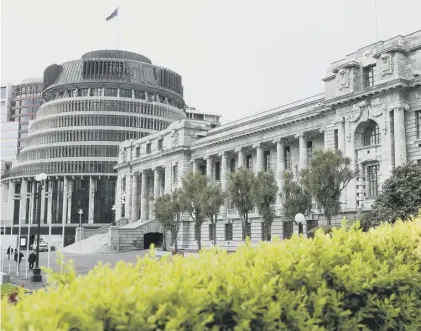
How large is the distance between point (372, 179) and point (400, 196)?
572 inches

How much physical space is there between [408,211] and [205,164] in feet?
148

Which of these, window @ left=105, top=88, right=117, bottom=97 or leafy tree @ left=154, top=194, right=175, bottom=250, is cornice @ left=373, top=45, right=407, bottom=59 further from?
window @ left=105, top=88, right=117, bottom=97

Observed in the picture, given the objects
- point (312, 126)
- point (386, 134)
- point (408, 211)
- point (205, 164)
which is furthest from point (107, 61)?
point (408, 211)

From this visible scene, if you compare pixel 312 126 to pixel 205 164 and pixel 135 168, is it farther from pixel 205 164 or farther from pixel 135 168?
pixel 135 168

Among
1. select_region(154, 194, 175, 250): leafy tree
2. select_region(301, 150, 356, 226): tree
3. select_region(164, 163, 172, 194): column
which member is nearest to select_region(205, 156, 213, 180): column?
select_region(164, 163, 172, 194): column

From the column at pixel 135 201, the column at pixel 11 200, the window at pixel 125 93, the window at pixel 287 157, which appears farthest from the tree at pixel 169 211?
the column at pixel 11 200

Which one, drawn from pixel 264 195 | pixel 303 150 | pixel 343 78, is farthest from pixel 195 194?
pixel 343 78

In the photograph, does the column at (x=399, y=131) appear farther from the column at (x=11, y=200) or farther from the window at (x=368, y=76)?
the column at (x=11, y=200)

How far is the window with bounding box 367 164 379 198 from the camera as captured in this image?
45.6 m

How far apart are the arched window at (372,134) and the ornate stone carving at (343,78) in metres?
4.63

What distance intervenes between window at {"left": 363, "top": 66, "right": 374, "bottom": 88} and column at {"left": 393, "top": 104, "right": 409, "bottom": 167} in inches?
182

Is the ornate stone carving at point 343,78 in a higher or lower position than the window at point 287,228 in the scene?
higher

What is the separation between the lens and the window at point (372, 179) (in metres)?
45.6

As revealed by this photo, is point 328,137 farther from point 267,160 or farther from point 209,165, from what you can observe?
point 209,165
